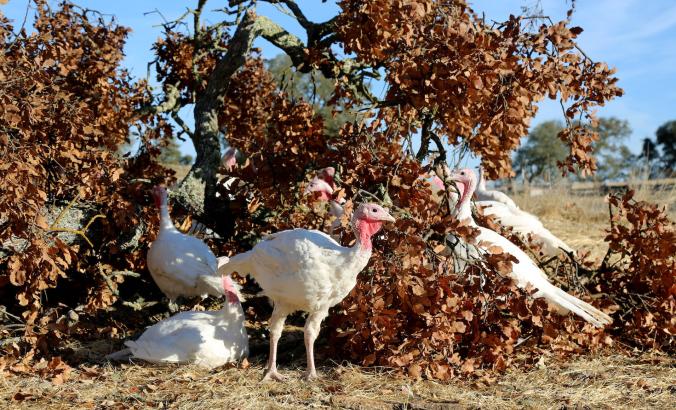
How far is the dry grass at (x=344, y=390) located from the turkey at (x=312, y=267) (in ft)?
0.90

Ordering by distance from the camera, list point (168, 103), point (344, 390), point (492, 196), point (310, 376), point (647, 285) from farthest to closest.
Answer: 1. point (492, 196)
2. point (168, 103)
3. point (647, 285)
4. point (310, 376)
5. point (344, 390)

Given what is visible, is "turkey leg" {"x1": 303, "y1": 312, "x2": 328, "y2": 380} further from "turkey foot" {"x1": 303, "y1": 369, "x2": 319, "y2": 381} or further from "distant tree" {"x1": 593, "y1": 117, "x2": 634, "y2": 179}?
"distant tree" {"x1": 593, "y1": 117, "x2": 634, "y2": 179}

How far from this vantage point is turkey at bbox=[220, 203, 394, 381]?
4566 millimetres

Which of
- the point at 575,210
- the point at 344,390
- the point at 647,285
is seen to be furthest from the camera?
the point at 575,210

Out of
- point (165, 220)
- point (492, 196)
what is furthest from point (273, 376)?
point (492, 196)

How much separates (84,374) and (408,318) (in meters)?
2.32

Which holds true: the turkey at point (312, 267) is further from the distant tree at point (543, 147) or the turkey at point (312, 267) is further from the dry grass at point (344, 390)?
the distant tree at point (543, 147)

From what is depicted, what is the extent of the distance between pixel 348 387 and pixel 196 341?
1.20m

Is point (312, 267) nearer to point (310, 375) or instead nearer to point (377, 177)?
point (310, 375)

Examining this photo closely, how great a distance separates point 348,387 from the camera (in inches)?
180

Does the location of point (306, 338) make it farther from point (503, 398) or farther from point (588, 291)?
point (588, 291)

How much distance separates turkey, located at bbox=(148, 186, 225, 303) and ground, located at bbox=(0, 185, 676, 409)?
1.02 meters

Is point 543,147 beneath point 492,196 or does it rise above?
above

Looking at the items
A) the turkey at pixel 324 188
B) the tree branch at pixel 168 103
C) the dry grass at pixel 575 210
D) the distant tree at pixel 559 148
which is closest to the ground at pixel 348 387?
the turkey at pixel 324 188
